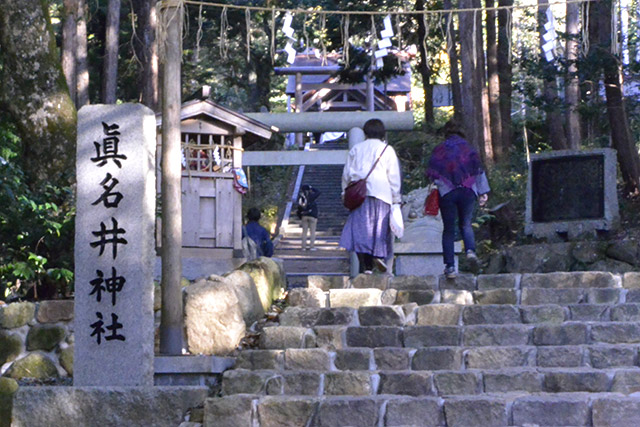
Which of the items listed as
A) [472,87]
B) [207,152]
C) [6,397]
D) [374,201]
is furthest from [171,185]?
[472,87]

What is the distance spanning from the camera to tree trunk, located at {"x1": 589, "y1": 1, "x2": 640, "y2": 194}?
15711mm

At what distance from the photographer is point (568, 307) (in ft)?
29.0

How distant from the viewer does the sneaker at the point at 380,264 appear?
10.1m

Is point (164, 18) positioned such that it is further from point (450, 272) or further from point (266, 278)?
point (450, 272)

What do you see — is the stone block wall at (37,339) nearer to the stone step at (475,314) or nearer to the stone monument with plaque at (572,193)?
the stone step at (475,314)

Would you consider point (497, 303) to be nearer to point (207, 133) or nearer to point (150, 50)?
point (207, 133)

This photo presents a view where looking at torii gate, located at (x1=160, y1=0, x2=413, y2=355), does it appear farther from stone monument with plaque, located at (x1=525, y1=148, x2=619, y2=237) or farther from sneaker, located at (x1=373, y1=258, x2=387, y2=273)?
stone monument with plaque, located at (x1=525, y1=148, x2=619, y2=237)

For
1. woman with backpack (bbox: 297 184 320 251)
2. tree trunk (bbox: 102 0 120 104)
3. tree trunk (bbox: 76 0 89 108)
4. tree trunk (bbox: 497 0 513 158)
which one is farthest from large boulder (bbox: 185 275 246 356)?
tree trunk (bbox: 497 0 513 158)

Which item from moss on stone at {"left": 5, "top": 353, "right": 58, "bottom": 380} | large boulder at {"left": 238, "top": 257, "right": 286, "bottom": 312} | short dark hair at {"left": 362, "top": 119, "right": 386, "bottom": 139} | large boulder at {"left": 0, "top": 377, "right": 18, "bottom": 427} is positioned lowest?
large boulder at {"left": 0, "top": 377, "right": 18, "bottom": 427}

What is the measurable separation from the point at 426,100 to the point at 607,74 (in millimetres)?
14069

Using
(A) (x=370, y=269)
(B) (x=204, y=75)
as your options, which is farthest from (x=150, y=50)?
(A) (x=370, y=269)

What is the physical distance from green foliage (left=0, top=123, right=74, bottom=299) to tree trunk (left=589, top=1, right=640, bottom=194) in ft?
31.3

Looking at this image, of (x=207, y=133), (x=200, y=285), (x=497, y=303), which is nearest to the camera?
(x=200, y=285)

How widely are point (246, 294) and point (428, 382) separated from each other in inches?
90.6
